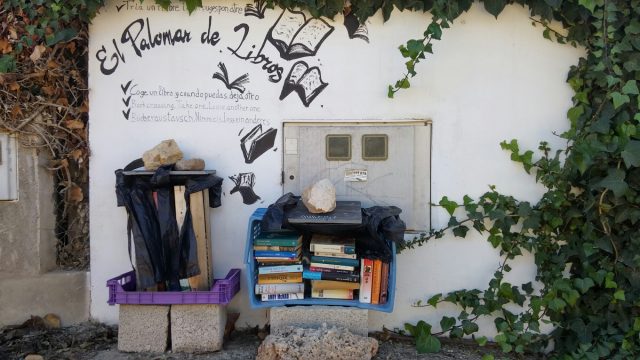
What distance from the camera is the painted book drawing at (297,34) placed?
14.8ft

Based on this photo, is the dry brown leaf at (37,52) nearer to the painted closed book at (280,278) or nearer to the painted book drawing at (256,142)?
the painted book drawing at (256,142)

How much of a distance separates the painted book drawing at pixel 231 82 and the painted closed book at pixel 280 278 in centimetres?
162

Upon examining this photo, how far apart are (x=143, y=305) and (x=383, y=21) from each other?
121 inches

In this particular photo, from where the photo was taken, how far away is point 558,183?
14.0ft

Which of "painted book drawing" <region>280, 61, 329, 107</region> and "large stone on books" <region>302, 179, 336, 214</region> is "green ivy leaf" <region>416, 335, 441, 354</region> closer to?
"large stone on books" <region>302, 179, 336, 214</region>

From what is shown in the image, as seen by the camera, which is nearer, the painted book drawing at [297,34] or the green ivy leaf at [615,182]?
the green ivy leaf at [615,182]

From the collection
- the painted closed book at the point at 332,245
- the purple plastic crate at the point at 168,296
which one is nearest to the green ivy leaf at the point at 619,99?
the painted closed book at the point at 332,245

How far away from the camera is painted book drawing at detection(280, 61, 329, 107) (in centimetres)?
452

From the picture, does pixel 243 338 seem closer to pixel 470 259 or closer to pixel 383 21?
pixel 470 259

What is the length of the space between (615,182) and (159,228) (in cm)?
363

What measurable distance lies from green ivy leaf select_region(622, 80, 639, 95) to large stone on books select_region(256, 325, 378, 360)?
2.76 m

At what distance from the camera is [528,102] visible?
4.42 meters

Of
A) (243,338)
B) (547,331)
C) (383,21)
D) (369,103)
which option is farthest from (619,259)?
(243,338)

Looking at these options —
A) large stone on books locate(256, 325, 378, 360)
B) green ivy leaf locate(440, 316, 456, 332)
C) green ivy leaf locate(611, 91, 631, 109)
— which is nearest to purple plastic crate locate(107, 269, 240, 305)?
large stone on books locate(256, 325, 378, 360)
